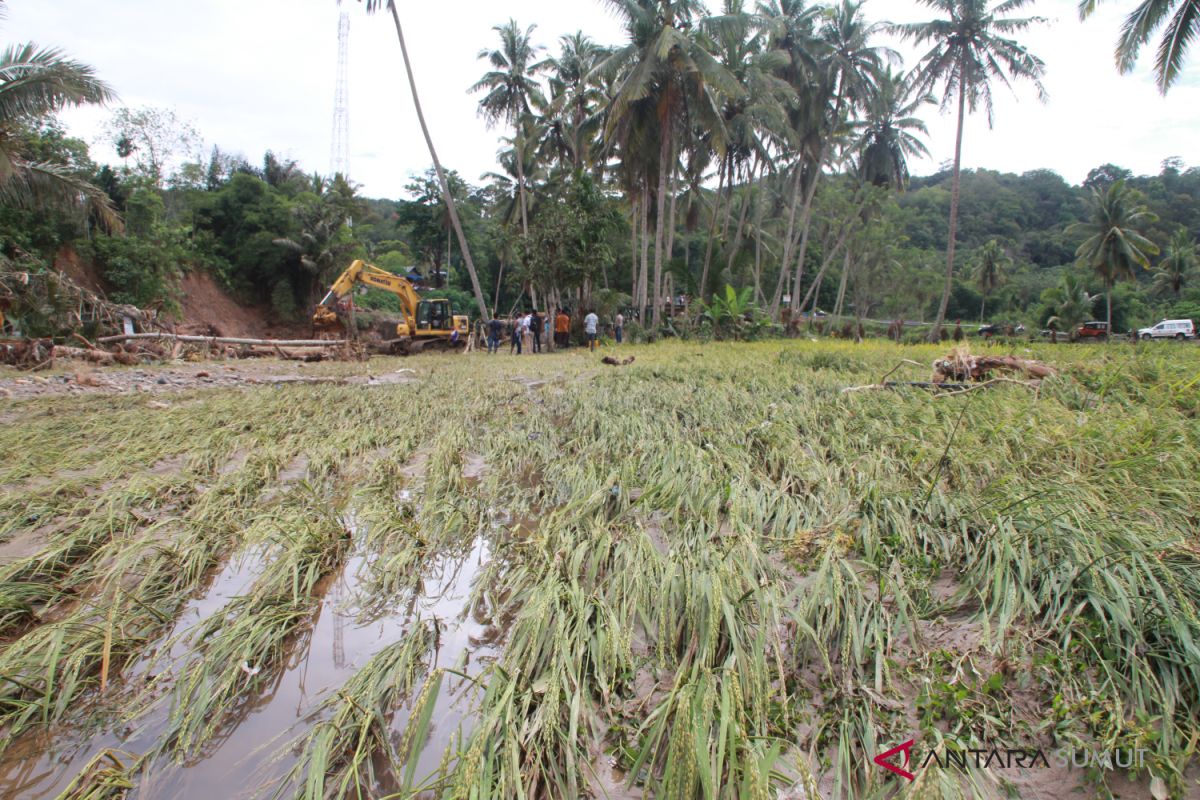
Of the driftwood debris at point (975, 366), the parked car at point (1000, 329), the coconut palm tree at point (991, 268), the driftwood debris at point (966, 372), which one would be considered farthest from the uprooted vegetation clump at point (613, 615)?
the coconut palm tree at point (991, 268)

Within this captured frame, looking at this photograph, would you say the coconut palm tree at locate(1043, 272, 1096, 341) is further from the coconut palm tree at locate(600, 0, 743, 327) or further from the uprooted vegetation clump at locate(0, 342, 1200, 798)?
the uprooted vegetation clump at locate(0, 342, 1200, 798)

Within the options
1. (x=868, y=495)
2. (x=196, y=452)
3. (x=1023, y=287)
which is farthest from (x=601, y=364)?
(x=1023, y=287)

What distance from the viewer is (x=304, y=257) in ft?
94.2

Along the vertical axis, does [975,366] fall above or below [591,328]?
below

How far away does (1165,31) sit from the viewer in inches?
468

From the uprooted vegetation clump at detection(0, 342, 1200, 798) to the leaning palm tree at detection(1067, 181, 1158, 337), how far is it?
113ft

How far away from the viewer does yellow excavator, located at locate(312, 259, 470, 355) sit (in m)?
17.9

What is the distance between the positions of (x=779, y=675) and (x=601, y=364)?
10741 mm

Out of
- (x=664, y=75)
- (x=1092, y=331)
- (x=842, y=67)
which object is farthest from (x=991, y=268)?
(x=664, y=75)

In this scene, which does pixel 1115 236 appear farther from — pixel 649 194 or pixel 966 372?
pixel 966 372

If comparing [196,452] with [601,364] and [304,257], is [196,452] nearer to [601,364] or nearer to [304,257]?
[601,364]

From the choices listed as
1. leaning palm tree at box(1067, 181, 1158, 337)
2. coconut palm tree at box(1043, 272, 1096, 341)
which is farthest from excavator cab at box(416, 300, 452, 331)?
coconut palm tree at box(1043, 272, 1096, 341)

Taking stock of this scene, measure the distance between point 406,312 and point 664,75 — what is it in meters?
11.6

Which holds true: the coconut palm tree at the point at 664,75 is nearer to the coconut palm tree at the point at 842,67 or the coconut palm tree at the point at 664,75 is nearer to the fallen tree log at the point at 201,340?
the coconut palm tree at the point at 842,67
